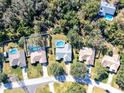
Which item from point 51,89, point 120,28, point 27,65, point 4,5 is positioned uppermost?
point 4,5

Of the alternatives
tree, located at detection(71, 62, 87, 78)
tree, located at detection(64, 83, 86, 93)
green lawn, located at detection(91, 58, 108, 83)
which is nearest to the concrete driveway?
tree, located at detection(64, 83, 86, 93)

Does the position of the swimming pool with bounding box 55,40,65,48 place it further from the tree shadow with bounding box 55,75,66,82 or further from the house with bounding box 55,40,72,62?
the tree shadow with bounding box 55,75,66,82

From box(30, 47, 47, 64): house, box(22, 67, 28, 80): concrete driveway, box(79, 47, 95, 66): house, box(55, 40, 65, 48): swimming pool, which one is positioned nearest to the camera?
box(30, 47, 47, 64): house

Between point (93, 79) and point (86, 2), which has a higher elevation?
point (86, 2)

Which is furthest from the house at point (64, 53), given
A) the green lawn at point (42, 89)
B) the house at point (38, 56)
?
the green lawn at point (42, 89)

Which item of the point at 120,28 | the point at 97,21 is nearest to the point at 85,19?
the point at 97,21

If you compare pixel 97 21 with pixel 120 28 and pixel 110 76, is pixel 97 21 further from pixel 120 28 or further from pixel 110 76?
pixel 110 76

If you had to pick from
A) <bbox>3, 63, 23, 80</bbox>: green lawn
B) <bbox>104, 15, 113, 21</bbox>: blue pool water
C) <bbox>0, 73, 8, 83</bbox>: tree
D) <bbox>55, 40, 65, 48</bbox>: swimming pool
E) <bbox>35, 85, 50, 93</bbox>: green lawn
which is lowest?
<bbox>35, 85, 50, 93</bbox>: green lawn

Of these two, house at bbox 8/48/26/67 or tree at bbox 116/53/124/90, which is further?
house at bbox 8/48/26/67

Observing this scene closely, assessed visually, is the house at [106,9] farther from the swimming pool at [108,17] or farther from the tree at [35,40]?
the tree at [35,40]
